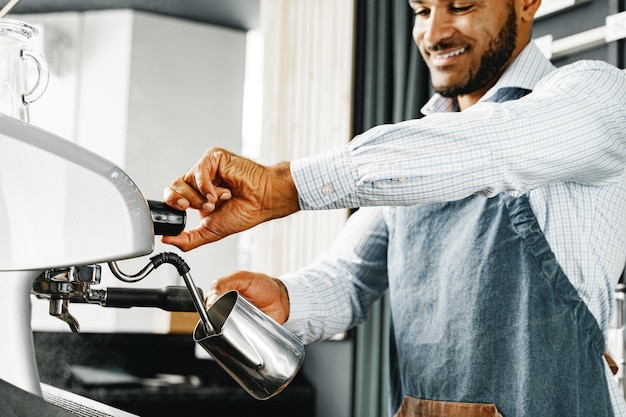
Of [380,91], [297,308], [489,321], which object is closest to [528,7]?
[489,321]

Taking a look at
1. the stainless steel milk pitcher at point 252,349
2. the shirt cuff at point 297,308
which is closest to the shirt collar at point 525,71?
the shirt cuff at point 297,308

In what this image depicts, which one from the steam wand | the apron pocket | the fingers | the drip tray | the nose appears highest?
the nose

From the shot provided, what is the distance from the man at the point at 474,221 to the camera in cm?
84

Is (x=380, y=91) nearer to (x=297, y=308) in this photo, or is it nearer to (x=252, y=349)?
(x=297, y=308)

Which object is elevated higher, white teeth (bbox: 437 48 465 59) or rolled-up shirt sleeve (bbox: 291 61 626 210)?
white teeth (bbox: 437 48 465 59)

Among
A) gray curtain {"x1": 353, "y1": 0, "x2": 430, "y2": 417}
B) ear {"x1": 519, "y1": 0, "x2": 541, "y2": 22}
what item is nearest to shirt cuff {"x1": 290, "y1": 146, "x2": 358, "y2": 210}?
ear {"x1": 519, "y1": 0, "x2": 541, "y2": 22}

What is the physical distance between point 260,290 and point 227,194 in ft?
1.40

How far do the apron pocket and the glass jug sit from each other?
0.82 meters

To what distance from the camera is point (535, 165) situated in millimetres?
883

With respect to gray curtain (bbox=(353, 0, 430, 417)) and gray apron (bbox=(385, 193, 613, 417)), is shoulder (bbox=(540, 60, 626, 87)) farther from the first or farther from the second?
gray curtain (bbox=(353, 0, 430, 417))

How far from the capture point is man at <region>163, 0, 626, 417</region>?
84 cm

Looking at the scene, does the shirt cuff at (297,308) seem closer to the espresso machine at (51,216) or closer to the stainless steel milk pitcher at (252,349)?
the stainless steel milk pitcher at (252,349)

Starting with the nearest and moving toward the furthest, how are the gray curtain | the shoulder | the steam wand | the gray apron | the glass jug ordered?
the steam wand → the glass jug → the shoulder → the gray apron → the gray curtain

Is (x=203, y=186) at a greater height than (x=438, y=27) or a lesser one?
lesser
